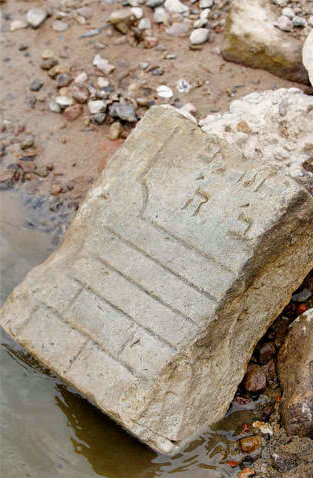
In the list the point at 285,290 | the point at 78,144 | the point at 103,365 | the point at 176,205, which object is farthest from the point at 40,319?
the point at 78,144

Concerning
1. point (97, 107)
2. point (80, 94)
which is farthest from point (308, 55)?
point (80, 94)

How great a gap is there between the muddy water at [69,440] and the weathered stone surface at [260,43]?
81.3 inches

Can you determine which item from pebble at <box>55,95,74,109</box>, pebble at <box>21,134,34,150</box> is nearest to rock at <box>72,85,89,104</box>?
pebble at <box>55,95,74,109</box>

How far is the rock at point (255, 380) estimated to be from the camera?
3164 millimetres

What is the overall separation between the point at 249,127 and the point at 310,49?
55 centimetres

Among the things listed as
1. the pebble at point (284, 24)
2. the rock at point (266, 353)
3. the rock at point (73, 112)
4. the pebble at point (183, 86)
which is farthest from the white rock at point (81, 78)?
the rock at point (266, 353)

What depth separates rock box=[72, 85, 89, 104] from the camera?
423 centimetres

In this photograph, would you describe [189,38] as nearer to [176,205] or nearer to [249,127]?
[249,127]

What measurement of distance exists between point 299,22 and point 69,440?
2.72 meters

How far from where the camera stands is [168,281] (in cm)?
292

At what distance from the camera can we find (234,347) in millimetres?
3051

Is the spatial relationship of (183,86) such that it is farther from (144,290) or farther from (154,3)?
(144,290)

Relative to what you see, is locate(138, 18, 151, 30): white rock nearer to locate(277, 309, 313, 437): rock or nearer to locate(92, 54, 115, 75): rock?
locate(92, 54, 115, 75): rock

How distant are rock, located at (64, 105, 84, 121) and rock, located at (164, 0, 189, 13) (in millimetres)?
923
